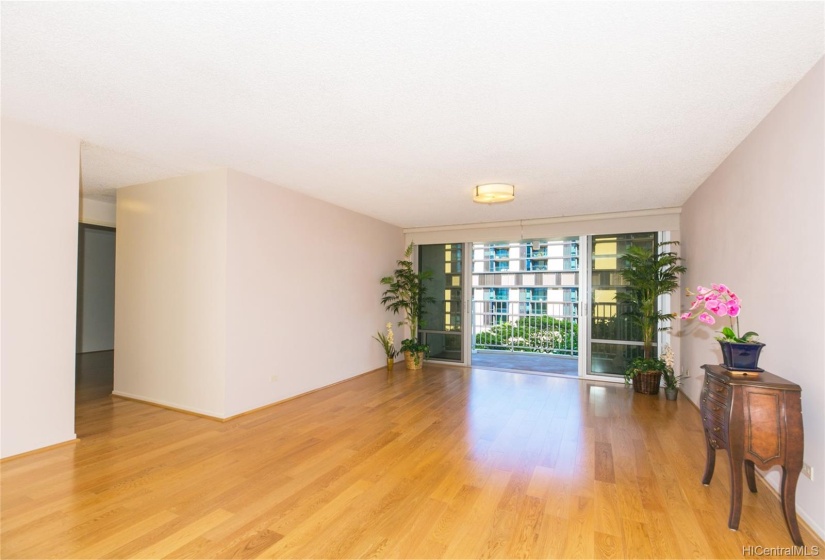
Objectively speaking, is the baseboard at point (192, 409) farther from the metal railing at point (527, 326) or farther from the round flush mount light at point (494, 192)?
the metal railing at point (527, 326)

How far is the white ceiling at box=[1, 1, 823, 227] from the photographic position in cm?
171

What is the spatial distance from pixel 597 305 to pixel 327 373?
4.12m

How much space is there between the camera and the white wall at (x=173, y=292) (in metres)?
3.93

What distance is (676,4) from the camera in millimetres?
1617

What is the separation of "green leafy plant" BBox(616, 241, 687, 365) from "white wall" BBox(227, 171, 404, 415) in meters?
3.75

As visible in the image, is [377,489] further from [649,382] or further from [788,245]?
[649,382]

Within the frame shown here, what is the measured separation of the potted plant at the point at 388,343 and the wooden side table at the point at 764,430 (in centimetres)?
476

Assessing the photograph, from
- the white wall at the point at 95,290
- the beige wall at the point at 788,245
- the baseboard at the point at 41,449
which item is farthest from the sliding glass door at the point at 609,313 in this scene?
the white wall at the point at 95,290

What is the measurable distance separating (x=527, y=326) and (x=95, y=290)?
8805 millimetres

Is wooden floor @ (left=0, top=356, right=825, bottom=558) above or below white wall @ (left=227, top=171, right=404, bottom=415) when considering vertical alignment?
below

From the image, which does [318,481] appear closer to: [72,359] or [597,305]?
[72,359]

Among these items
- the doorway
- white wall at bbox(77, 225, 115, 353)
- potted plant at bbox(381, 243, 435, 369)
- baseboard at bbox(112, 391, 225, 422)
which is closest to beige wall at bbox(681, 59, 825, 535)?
potted plant at bbox(381, 243, 435, 369)

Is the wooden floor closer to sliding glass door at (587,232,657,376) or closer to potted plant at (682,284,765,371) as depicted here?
potted plant at (682,284,765,371)

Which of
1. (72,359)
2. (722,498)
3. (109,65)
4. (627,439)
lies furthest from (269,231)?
(722,498)
